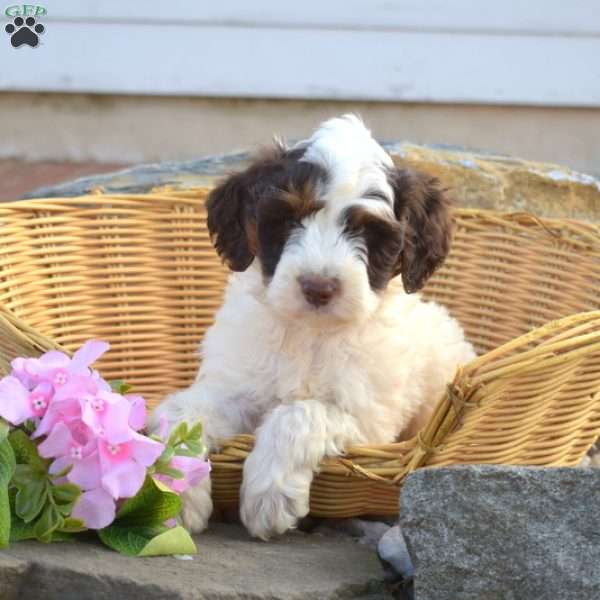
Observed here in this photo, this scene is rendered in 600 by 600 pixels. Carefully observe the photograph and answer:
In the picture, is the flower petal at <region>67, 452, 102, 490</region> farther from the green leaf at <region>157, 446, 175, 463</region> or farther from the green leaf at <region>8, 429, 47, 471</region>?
the green leaf at <region>157, 446, 175, 463</region>

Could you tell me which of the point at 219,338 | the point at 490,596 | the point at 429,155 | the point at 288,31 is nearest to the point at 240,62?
the point at 288,31

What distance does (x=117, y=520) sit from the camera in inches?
135

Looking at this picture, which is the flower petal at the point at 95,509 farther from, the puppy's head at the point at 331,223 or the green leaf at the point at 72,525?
the puppy's head at the point at 331,223

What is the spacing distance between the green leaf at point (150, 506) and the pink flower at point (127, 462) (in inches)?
2.8

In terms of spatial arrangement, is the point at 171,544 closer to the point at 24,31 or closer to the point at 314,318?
the point at 314,318

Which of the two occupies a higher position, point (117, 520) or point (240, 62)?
point (240, 62)

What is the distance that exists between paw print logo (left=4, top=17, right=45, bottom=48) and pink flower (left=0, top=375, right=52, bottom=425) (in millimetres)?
4715

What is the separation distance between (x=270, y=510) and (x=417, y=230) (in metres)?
1.09

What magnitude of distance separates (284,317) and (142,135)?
426 cm

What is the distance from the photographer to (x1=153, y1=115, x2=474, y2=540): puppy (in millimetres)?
3820

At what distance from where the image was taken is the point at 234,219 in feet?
13.8

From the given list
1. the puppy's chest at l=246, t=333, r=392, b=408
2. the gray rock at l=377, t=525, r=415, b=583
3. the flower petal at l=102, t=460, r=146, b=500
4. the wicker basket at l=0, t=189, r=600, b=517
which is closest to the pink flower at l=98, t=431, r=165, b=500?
the flower petal at l=102, t=460, r=146, b=500

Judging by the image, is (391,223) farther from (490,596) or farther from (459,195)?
(459,195)

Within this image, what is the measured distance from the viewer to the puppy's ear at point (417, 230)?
4148 mm
